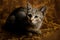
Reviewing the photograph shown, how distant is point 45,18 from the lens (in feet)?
5.00

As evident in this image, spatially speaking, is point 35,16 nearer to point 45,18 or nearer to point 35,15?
point 35,15

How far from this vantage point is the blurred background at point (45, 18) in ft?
4.77

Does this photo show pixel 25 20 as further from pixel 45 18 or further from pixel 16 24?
pixel 45 18

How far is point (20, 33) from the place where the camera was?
1474 mm

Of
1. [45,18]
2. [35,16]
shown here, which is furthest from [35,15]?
[45,18]

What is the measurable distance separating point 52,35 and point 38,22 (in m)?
0.20

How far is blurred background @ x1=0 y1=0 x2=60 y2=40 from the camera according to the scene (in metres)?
1.45

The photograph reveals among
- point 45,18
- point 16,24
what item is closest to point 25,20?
point 16,24

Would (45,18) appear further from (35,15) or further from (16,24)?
(16,24)

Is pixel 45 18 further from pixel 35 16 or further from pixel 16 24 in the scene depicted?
pixel 16 24

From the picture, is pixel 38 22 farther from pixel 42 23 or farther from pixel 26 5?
pixel 26 5

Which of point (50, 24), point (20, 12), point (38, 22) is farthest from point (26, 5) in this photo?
point (50, 24)

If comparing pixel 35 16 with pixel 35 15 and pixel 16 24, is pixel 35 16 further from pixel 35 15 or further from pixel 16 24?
pixel 16 24

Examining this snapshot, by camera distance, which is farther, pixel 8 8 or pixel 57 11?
pixel 57 11
